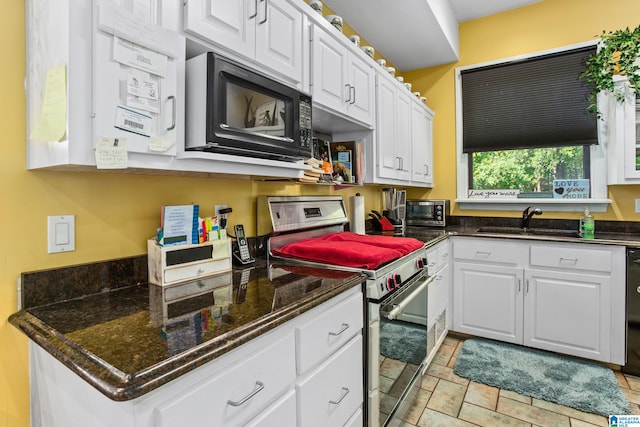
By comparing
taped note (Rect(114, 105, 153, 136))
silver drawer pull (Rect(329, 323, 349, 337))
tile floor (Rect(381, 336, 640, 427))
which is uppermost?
taped note (Rect(114, 105, 153, 136))

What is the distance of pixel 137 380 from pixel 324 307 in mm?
676

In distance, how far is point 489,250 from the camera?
2.73 metres

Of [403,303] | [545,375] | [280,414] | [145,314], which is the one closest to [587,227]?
[545,375]

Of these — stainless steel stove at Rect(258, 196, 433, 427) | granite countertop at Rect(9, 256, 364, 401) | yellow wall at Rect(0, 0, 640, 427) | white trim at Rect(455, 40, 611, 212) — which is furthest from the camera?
white trim at Rect(455, 40, 611, 212)

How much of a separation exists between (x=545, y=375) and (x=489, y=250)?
943 mm

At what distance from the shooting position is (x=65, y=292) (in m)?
1.07

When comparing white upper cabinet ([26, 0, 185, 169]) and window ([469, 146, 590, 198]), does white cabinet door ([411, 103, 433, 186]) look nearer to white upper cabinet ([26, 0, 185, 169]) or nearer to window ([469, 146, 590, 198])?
window ([469, 146, 590, 198])

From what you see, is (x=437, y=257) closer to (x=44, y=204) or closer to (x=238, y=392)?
(x=238, y=392)

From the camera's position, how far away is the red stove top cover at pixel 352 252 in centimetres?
151

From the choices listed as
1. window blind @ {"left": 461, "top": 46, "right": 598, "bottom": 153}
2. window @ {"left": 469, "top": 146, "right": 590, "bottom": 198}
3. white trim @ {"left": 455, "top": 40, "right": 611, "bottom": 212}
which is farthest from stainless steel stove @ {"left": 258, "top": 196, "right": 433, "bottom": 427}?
window blind @ {"left": 461, "top": 46, "right": 598, "bottom": 153}

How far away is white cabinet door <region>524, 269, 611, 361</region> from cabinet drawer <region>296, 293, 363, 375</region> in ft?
6.28

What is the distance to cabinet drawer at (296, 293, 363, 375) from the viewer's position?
1.07 metres

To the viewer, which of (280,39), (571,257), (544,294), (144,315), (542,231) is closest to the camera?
(144,315)

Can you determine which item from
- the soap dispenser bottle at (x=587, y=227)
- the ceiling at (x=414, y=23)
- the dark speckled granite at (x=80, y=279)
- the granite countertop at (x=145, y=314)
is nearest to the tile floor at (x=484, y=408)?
the soap dispenser bottle at (x=587, y=227)
